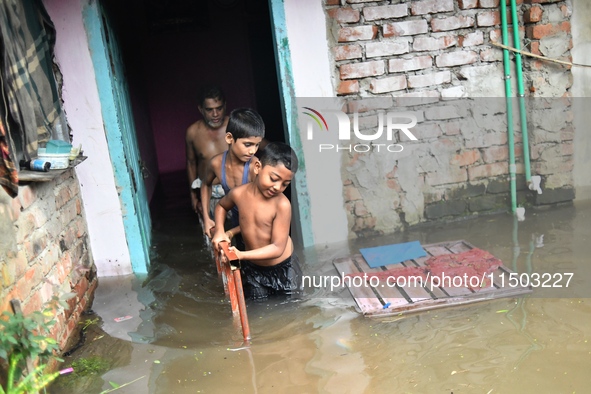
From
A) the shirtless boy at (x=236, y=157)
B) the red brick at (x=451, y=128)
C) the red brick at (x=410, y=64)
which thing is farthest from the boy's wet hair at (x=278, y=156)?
the red brick at (x=451, y=128)

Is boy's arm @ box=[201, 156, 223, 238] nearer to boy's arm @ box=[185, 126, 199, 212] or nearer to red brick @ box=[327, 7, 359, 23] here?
boy's arm @ box=[185, 126, 199, 212]

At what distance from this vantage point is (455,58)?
14.6ft

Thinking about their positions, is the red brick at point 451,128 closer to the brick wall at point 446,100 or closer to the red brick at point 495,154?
the brick wall at point 446,100

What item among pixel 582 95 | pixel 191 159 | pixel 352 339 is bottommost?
pixel 352 339

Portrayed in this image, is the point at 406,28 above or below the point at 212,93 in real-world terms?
above

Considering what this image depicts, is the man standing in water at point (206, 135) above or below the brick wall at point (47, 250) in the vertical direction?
above

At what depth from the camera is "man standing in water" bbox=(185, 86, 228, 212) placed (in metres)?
4.54

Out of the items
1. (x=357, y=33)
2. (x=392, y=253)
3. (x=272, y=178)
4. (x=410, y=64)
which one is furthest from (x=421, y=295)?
(x=357, y=33)

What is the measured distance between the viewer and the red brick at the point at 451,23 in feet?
14.3

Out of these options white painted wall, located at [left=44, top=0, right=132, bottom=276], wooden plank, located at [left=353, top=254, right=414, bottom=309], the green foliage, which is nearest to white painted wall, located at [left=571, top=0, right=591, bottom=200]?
wooden plank, located at [left=353, top=254, right=414, bottom=309]

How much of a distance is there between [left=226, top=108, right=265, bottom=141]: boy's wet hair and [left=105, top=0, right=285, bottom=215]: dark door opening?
3601 millimetres

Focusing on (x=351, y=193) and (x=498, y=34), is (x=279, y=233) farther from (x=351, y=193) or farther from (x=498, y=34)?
(x=498, y=34)

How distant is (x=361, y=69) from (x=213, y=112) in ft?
3.96

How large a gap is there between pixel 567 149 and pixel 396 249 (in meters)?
1.77
